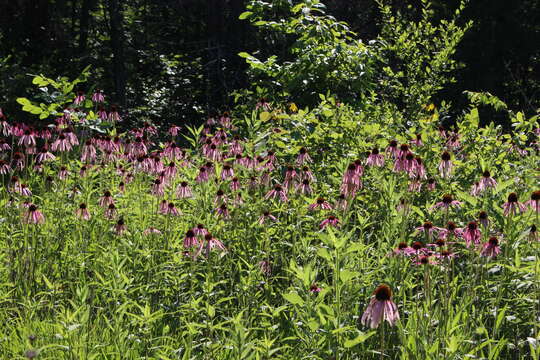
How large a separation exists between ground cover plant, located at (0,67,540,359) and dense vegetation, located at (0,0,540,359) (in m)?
0.02

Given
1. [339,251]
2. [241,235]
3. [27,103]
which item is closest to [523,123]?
[241,235]

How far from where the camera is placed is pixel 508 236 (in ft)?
9.43

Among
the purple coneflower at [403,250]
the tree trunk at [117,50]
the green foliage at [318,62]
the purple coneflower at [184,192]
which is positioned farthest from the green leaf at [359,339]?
the tree trunk at [117,50]

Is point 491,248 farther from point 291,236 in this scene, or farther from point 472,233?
point 291,236

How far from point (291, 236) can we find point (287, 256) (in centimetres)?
13

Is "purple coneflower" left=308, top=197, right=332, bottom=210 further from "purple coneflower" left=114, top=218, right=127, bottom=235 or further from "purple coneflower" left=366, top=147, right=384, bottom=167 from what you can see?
"purple coneflower" left=114, top=218, right=127, bottom=235

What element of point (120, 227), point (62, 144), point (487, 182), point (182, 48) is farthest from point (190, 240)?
point (182, 48)

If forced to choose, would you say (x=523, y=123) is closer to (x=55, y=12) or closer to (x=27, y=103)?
(x=27, y=103)

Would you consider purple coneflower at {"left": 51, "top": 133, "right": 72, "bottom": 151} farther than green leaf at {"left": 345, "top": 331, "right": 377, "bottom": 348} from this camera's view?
Yes

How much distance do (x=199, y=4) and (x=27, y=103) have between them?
31.3 ft

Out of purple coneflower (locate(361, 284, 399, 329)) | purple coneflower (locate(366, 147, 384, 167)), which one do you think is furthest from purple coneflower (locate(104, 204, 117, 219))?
purple coneflower (locate(361, 284, 399, 329))

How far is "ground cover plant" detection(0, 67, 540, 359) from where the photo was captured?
248 cm

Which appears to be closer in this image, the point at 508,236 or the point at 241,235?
the point at 508,236

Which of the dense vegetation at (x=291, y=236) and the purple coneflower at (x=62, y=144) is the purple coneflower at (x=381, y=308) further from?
the purple coneflower at (x=62, y=144)
